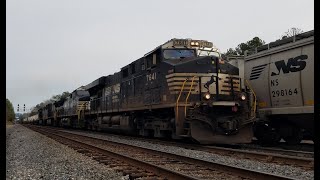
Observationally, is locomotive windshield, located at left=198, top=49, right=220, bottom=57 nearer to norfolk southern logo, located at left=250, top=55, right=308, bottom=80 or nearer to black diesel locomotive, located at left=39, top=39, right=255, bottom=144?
black diesel locomotive, located at left=39, top=39, right=255, bottom=144

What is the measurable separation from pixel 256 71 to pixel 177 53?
9.99ft

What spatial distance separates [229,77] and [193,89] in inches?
55.8

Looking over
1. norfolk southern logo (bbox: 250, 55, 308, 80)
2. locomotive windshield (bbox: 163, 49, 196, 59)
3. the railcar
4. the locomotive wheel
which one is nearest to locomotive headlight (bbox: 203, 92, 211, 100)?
locomotive windshield (bbox: 163, 49, 196, 59)

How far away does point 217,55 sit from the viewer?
1327 cm

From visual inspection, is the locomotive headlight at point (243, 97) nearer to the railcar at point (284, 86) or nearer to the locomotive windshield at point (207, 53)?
the railcar at point (284, 86)

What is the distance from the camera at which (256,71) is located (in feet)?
44.1

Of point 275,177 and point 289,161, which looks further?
point 289,161

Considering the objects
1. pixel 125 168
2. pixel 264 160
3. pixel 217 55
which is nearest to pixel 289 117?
pixel 217 55

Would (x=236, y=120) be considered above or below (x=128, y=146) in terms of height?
above

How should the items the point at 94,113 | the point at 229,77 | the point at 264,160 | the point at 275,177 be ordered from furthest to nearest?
the point at 94,113 < the point at 229,77 < the point at 264,160 < the point at 275,177

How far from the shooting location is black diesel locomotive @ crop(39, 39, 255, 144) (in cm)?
1138

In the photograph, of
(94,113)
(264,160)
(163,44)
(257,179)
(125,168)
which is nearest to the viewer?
(257,179)

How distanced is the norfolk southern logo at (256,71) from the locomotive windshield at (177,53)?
8.02ft
